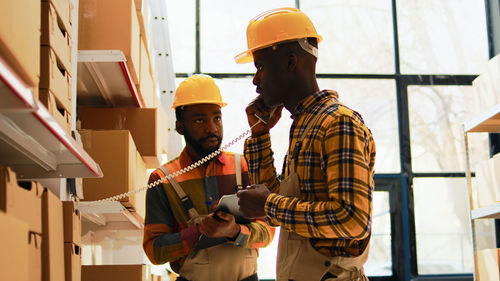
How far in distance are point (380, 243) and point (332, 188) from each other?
423 cm

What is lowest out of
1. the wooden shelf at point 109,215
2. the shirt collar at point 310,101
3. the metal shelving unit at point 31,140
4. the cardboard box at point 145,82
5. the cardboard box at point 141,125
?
the wooden shelf at point 109,215

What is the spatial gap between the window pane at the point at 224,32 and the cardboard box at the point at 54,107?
13.4 feet

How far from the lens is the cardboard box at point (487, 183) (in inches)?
148

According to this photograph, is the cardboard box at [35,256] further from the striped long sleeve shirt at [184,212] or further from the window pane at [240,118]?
the window pane at [240,118]

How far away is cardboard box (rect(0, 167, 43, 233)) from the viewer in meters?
1.04

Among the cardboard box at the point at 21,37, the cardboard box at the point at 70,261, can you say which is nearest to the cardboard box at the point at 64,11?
the cardboard box at the point at 21,37

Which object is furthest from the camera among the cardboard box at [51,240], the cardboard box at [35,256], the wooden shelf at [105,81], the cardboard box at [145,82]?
the cardboard box at [145,82]

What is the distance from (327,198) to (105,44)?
146 centimetres

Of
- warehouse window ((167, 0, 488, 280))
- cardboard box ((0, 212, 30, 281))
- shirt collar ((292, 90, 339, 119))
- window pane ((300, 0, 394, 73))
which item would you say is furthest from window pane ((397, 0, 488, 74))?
cardboard box ((0, 212, 30, 281))

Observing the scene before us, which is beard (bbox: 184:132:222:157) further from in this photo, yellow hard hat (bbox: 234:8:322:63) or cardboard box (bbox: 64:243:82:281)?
cardboard box (bbox: 64:243:82:281)

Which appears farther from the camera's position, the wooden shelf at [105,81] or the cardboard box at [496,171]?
the cardboard box at [496,171]

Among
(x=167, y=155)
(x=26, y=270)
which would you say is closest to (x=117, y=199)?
(x=26, y=270)

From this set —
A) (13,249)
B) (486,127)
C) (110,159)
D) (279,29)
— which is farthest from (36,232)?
(486,127)

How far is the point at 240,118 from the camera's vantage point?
5719 mm
